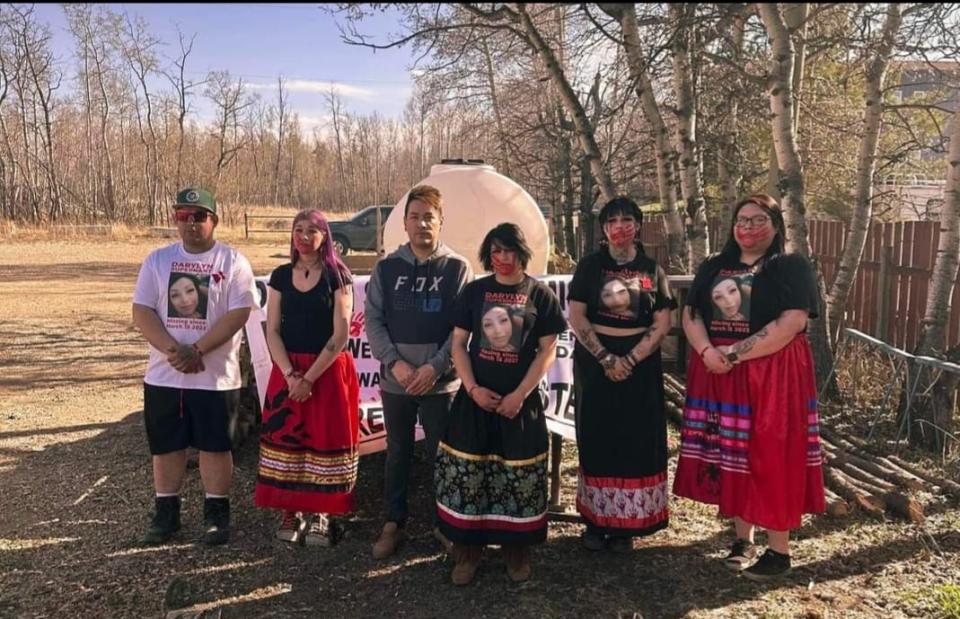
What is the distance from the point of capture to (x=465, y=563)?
345cm

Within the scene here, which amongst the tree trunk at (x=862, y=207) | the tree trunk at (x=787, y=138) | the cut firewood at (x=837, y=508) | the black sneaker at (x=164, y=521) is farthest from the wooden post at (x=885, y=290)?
the black sneaker at (x=164, y=521)

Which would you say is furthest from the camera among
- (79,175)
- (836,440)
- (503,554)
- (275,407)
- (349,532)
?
(79,175)

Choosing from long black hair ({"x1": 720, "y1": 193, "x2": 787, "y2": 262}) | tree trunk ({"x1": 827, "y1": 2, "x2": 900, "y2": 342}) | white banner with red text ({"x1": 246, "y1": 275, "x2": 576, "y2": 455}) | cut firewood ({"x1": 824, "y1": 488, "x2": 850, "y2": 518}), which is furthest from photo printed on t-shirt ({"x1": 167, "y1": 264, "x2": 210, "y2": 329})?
tree trunk ({"x1": 827, "y1": 2, "x2": 900, "y2": 342})

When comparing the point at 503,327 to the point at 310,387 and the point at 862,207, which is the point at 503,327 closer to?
the point at 310,387

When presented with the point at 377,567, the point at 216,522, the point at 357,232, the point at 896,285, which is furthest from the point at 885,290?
the point at 357,232

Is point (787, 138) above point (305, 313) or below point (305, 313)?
above

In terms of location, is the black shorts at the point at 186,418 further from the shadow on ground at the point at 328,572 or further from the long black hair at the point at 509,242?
the long black hair at the point at 509,242

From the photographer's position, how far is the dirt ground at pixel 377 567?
3.25 m

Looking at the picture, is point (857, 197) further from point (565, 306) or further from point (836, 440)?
point (565, 306)

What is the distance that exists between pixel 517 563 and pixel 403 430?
0.87m

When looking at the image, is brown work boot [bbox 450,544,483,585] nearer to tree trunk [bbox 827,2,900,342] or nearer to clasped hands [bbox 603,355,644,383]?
clasped hands [bbox 603,355,644,383]

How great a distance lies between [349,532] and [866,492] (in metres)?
3.07

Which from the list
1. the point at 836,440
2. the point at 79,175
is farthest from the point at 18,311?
the point at 79,175

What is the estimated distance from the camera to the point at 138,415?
658 cm
